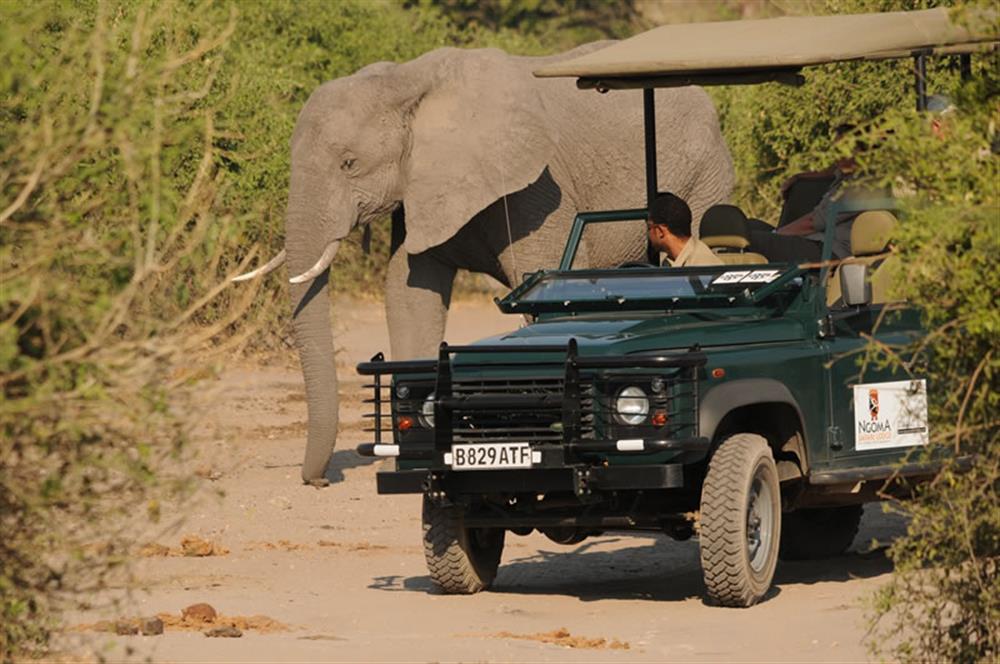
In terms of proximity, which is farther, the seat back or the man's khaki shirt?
the seat back

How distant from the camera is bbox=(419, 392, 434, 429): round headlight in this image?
421 inches

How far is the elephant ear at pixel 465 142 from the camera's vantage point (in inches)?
638

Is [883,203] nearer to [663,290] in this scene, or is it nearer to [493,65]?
[663,290]

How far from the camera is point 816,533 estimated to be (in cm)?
1245

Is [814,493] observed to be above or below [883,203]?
below

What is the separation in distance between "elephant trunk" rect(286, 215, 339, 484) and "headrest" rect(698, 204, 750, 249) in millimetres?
4090

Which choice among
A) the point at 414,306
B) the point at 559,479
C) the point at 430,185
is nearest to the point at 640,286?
the point at 559,479

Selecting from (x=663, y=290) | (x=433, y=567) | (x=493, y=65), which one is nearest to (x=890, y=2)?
(x=493, y=65)

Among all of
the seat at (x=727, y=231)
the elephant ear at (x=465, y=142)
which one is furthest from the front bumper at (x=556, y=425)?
the elephant ear at (x=465, y=142)

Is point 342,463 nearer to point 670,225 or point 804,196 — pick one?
point 804,196

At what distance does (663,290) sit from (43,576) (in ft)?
17.0

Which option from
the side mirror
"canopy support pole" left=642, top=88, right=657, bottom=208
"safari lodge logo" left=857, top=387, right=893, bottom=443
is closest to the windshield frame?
the side mirror

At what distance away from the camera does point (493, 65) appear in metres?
16.9

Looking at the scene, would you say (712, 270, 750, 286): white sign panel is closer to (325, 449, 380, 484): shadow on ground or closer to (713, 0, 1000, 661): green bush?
(713, 0, 1000, 661): green bush
